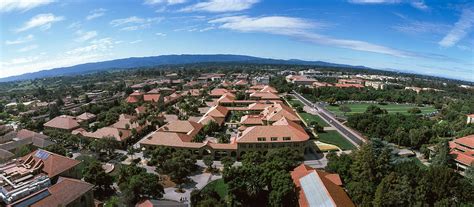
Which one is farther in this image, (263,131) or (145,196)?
(263,131)

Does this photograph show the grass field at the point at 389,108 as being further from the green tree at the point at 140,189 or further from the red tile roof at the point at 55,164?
the red tile roof at the point at 55,164

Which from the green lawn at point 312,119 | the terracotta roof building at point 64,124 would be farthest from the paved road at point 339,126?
the terracotta roof building at point 64,124

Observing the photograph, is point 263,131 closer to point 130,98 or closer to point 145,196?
point 145,196

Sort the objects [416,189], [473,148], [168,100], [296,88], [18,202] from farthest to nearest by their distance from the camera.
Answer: [296,88]
[168,100]
[473,148]
[416,189]
[18,202]

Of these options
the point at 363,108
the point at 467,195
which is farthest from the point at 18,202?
the point at 363,108

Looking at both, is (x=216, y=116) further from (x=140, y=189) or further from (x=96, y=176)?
(x=140, y=189)

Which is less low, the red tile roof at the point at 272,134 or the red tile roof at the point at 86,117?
the red tile roof at the point at 272,134
